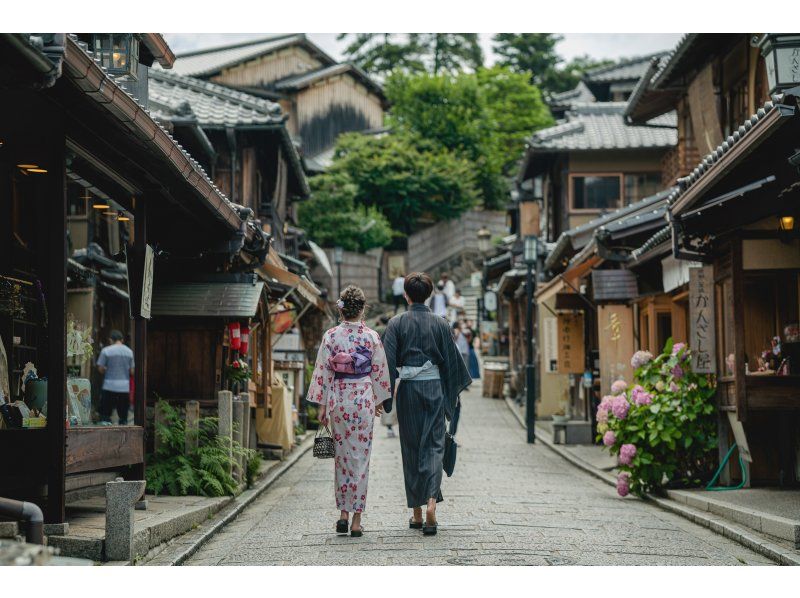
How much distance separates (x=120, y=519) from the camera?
802 centimetres

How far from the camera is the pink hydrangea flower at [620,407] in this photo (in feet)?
44.5

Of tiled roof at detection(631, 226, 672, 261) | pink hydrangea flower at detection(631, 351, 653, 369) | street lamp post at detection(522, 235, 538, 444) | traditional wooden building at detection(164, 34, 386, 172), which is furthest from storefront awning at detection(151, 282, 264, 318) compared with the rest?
traditional wooden building at detection(164, 34, 386, 172)

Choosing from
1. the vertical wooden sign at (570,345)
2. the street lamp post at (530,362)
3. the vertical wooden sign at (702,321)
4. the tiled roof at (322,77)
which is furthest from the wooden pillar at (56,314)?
the tiled roof at (322,77)

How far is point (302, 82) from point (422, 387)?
136ft

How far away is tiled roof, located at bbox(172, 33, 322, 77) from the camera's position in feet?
160

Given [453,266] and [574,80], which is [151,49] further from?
[574,80]

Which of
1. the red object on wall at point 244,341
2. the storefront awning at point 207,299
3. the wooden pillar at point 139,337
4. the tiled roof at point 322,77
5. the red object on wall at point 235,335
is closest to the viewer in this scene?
the wooden pillar at point 139,337

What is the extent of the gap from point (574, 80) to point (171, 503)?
176 ft

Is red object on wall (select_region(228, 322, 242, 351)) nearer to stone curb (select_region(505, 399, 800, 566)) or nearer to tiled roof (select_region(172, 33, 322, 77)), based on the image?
stone curb (select_region(505, 399, 800, 566))

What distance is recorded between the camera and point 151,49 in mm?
14773

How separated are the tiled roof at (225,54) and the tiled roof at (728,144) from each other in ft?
122

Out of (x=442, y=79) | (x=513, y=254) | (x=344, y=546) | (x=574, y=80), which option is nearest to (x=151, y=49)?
(x=344, y=546)

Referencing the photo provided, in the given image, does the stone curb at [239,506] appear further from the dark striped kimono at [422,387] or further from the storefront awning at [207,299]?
the storefront awning at [207,299]

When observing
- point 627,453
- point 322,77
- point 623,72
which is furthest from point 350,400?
point 322,77
